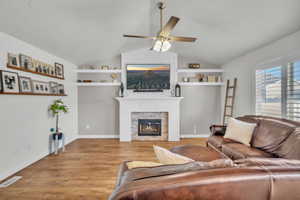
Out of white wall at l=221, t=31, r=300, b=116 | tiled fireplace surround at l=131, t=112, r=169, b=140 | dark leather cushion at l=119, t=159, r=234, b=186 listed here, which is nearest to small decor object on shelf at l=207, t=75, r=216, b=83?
white wall at l=221, t=31, r=300, b=116

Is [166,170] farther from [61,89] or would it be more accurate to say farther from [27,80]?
[61,89]

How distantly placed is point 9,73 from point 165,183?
10.2 feet

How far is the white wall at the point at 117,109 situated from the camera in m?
5.11

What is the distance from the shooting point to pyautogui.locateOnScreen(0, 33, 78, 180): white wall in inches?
100

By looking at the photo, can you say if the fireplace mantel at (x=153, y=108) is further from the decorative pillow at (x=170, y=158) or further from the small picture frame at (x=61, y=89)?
the decorative pillow at (x=170, y=158)

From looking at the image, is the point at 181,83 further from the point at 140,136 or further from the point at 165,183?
the point at 165,183

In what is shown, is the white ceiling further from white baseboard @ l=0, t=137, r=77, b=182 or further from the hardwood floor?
the hardwood floor

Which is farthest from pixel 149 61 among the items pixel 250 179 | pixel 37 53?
pixel 250 179

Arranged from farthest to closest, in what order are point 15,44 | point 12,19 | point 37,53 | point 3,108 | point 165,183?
point 37,53
point 15,44
point 3,108
point 12,19
point 165,183

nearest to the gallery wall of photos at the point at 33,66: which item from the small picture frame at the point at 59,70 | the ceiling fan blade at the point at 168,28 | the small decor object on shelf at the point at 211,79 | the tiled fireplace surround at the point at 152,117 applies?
the small picture frame at the point at 59,70

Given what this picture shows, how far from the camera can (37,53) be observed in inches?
131

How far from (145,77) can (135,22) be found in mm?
1816

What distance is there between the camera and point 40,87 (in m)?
3.37

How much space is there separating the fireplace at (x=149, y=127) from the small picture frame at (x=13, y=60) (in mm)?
3263
